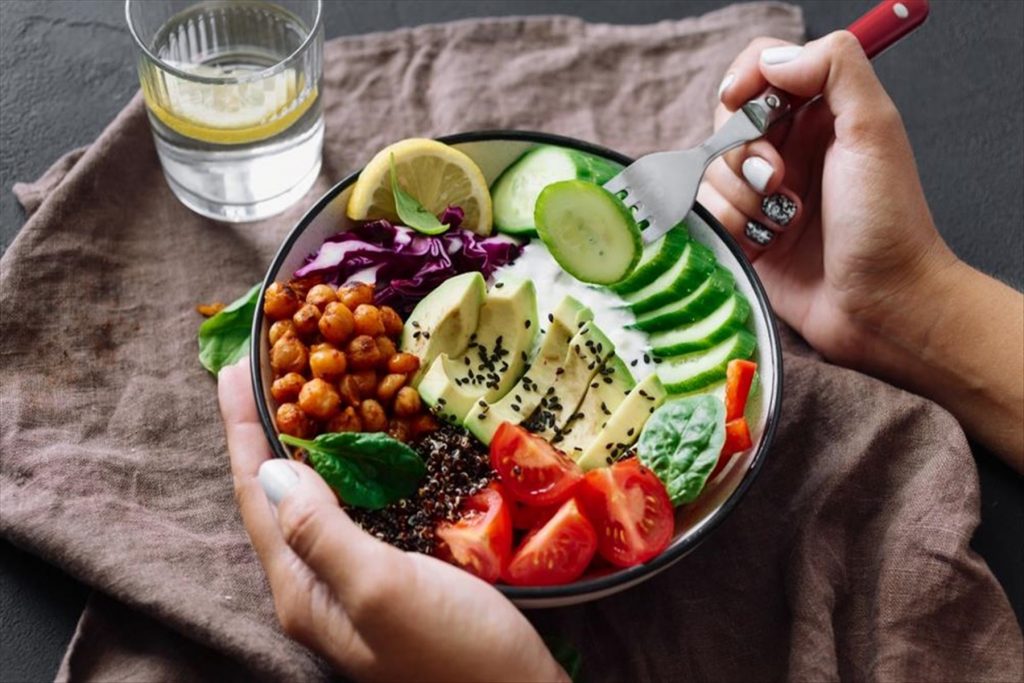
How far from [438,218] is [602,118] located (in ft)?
2.85

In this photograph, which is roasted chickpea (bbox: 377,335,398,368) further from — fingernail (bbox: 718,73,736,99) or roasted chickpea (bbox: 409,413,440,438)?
fingernail (bbox: 718,73,736,99)

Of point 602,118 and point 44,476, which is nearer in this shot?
point 44,476

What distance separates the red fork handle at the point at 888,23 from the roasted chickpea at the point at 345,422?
1525mm

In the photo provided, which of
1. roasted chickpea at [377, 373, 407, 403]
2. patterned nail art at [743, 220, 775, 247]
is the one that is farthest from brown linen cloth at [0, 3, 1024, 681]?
roasted chickpea at [377, 373, 407, 403]

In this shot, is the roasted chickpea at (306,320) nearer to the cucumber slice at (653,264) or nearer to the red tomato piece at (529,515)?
the red tomato piece at (529,515)

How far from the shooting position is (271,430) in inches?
99.3

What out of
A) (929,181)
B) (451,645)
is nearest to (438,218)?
(451,645)

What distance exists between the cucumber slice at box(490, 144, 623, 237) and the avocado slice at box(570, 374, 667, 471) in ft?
1.64

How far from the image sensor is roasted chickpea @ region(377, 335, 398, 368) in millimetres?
2609

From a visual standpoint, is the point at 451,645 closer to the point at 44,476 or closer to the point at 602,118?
the point at 44,476

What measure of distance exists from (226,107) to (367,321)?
0.78 m

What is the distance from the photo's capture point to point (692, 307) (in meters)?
2.76

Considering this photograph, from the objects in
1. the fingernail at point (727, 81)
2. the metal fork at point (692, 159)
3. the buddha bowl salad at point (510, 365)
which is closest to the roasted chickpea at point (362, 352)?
the buddha bowl salad at point (510, 365)

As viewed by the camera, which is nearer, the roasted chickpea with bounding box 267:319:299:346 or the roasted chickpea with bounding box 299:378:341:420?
the roasted chickpea with bounding box 299:378:341:420
